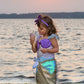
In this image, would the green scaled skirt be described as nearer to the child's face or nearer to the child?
the child

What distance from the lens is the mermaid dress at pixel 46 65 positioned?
17.4 ft

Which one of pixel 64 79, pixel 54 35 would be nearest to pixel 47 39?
pixel 54 35

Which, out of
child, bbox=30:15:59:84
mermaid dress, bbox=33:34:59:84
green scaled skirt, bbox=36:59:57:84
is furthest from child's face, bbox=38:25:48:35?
green scaled skirt, bbox=36:59:57:84

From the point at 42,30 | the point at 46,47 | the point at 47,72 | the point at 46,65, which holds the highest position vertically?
the point at 42,30

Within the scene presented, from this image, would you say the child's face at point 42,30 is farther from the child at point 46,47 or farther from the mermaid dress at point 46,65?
the mermaid dress at point 46,65

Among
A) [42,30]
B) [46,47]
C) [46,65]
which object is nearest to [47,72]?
[46,65]

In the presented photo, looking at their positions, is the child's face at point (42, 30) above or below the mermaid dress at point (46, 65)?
above

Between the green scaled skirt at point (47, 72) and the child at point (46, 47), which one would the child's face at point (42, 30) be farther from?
the green scaled skirt at point (47, 72)

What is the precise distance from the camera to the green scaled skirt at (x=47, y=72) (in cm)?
535

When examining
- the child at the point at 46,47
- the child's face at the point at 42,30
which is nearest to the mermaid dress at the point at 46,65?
the child at the point at 46,47

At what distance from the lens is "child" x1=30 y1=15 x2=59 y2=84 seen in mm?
5301

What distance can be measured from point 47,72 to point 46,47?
18.7 inches

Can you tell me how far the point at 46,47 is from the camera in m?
5.30

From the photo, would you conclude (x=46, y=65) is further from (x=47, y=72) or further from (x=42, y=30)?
(x=42, y=30)
